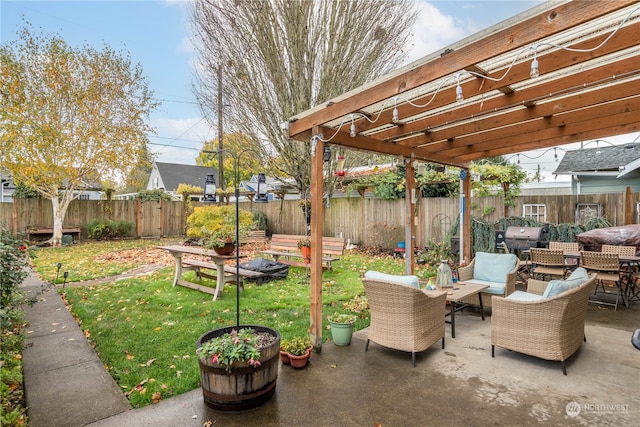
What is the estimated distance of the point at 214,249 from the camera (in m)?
5.55

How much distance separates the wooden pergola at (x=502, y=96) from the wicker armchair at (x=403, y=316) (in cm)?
62

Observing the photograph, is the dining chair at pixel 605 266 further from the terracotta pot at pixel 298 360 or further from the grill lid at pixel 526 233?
the terracotta pot at pixel 298 360

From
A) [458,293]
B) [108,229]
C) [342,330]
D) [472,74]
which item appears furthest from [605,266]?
[108,229]

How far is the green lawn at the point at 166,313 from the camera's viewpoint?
3.07 metres

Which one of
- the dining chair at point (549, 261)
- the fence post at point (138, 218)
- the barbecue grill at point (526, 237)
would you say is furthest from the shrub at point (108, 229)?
the dining chair at point (549, 261)

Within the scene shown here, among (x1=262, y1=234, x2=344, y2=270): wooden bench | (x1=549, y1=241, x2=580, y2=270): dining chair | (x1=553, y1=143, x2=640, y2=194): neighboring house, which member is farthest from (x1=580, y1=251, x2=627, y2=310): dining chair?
(x1=553, y1=143, x2=640, y2=194): neighboring house

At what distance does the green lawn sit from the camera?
10.1 feet

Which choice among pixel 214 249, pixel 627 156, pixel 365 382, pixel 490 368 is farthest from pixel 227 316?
pixel 627 156

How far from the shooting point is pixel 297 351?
3189mm

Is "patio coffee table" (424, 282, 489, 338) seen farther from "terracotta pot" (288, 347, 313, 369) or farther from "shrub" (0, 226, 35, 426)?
"shrub" (0, 226, 35, 426)

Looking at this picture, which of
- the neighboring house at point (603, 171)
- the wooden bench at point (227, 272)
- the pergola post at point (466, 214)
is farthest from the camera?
the neighboring house at point (603, 171)

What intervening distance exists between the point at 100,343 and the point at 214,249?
213 centimetres

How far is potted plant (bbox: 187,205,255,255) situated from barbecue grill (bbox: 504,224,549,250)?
5.78m

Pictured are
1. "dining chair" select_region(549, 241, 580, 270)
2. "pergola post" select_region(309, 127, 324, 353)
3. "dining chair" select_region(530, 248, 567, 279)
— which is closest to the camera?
"pergola post" select_region(309, 127, 324, 353)
